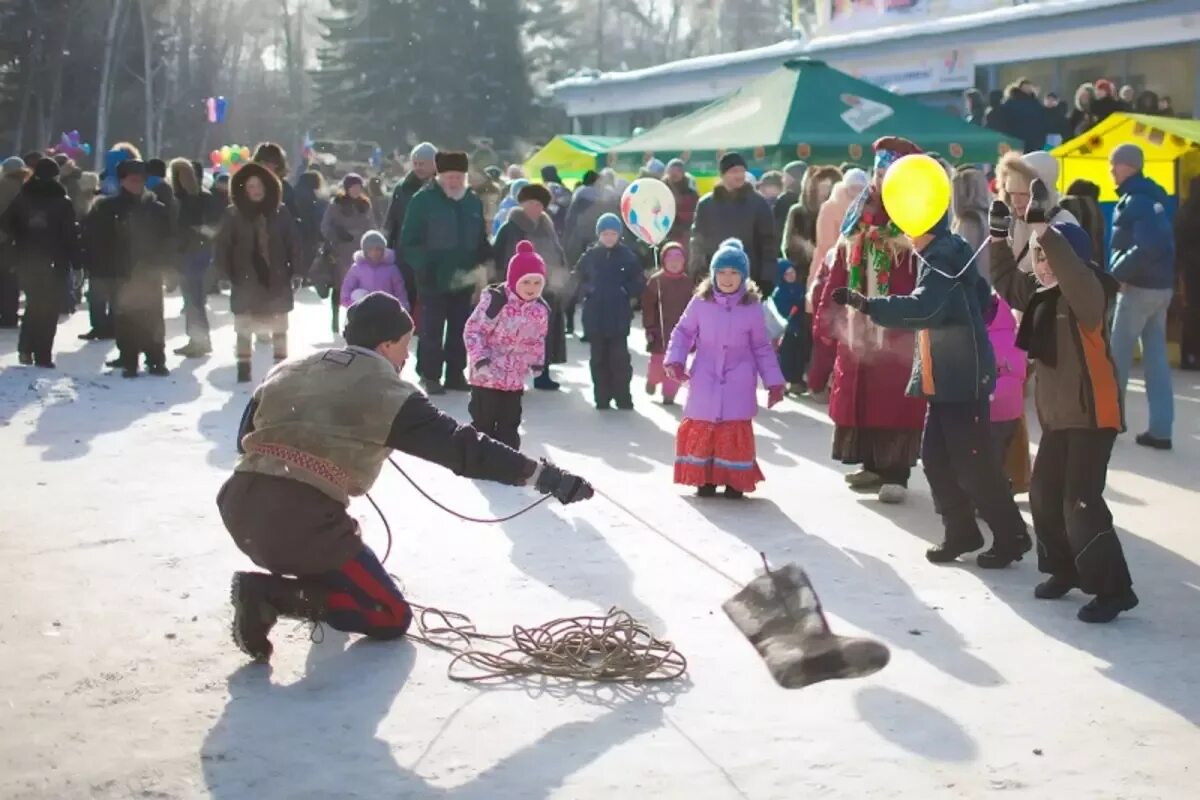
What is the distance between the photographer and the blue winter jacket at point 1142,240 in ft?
32.8

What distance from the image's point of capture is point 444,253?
12109mm

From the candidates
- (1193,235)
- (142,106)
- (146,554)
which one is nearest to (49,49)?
(142,106)

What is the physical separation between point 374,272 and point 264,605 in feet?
25.9

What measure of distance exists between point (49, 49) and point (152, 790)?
4545 centimetres

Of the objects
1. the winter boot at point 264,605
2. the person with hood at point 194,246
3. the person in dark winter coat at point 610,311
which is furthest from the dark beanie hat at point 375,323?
the person with hood at point 194,246

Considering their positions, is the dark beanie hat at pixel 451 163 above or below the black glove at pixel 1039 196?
above

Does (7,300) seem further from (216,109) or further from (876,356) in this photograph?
(216,109)

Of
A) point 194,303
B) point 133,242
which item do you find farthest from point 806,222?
point 194,303

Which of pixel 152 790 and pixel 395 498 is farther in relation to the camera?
pixel 395 498

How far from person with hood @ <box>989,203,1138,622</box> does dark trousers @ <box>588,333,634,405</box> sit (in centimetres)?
541

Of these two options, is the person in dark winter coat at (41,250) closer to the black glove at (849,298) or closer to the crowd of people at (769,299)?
the crowd of people at (769,299)

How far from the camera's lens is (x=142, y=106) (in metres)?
52.5

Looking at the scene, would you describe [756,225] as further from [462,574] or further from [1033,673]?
[1033,673]

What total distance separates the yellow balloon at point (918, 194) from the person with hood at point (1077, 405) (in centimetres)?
47
